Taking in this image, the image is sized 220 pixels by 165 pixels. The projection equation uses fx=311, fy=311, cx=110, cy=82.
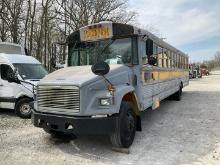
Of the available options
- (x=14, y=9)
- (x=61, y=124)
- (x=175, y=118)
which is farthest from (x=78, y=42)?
(x=14, y=9)

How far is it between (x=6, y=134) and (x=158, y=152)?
408 centimetres

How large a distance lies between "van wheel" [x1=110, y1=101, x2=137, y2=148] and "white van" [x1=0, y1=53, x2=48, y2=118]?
14.7 feet

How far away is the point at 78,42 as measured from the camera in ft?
26.3

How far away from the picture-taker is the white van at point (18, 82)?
10.4 m

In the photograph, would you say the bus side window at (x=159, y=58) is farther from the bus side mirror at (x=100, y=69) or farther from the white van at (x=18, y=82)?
the white van at (x=18, y=82)

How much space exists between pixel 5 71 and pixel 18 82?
36.6 inches

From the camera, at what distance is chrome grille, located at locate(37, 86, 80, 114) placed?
5.85 m

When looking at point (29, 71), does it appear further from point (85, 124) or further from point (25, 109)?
point (85, 124)

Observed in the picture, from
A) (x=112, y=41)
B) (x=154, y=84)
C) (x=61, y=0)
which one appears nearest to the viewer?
(x=112, y=41)

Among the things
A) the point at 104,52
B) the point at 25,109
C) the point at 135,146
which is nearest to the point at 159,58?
the point at 104,52

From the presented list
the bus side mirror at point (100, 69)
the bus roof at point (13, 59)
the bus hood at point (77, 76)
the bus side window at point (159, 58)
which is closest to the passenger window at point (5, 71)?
the bus roof at point (13, 59)

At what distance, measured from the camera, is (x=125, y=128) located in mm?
6445

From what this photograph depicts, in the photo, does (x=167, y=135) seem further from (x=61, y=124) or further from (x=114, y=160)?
(x=61, y=124)

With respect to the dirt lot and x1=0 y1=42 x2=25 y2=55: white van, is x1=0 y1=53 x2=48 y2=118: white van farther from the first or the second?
x1=0 y1=42 x2=25 y2=55: white van
